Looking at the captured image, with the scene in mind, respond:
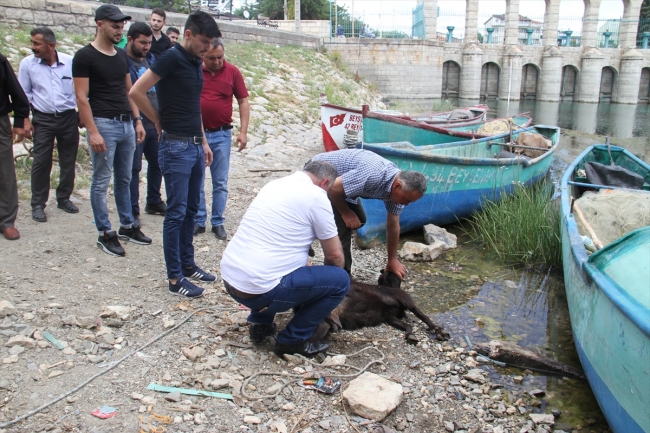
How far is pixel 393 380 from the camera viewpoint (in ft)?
11.5

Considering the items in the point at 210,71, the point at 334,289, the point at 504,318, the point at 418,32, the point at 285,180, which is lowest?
the point at 504,318

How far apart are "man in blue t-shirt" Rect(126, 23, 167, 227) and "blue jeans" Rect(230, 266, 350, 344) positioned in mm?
2555

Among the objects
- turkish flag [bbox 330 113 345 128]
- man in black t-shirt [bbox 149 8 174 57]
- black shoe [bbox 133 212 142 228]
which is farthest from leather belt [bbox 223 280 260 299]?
turkish flag [bbox 330 113 345 128]

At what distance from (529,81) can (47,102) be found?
41.5 m

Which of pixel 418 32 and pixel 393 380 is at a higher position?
pixel 418 32

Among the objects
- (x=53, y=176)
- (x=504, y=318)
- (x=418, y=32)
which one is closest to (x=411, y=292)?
(x=504, y=318)

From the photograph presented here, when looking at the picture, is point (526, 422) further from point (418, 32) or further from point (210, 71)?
point (418, 32)

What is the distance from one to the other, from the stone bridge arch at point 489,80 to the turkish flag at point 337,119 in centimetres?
3117

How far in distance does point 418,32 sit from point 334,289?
33.8 meters

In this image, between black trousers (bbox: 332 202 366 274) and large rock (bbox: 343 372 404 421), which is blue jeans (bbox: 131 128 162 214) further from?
large rock (bbox: 343 372 404 421)

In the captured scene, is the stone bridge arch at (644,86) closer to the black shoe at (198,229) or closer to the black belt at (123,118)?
the black shoe at (198,229)

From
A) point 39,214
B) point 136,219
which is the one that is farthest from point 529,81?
point 39,214

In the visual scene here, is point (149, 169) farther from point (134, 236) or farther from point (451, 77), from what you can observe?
point (451, 77)

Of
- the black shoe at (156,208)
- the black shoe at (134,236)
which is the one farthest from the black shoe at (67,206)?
the black shoe at (134,236)
